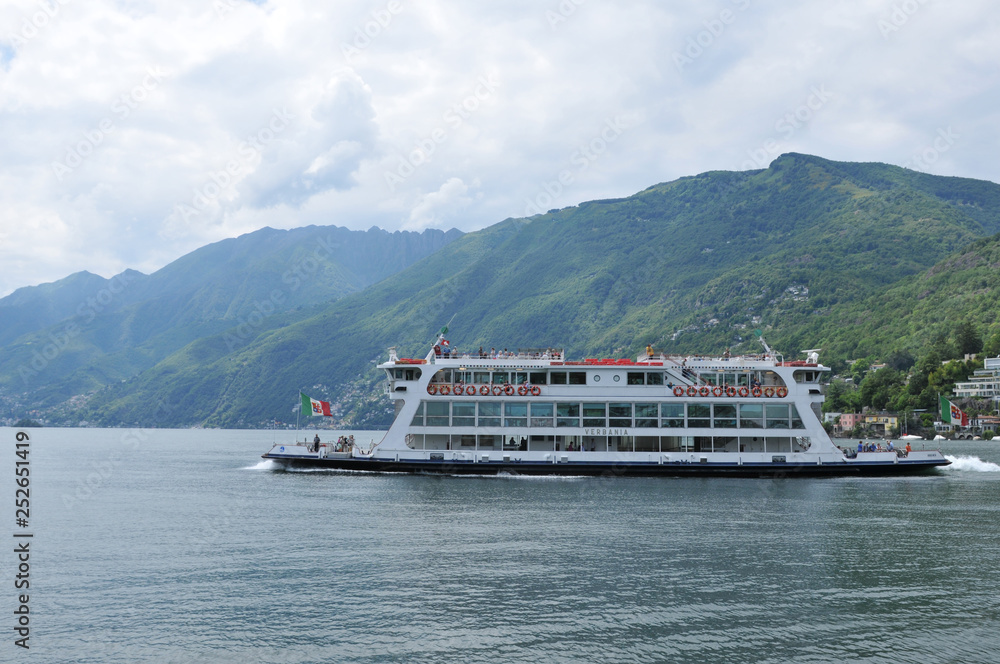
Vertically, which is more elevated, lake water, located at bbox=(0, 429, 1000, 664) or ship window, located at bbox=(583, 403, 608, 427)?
ship window, located at bbox=(583, 403, 608, 427)

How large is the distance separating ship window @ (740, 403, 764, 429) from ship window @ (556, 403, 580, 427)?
1021cm

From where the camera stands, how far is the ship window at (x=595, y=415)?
48844 mm

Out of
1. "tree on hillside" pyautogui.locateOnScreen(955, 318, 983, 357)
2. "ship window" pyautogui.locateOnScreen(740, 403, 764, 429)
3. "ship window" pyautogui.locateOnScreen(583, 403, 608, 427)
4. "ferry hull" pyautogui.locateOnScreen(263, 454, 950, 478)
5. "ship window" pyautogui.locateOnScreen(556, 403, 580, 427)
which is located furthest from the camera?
"tree on hillside" pyautogui.locateOnScreen(955, 318, 983, 357)

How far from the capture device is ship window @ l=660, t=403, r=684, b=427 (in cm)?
4859

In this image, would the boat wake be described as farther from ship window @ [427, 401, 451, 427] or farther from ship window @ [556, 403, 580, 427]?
ship window @ [427, 401, 451, 427]

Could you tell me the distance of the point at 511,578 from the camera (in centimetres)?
2269

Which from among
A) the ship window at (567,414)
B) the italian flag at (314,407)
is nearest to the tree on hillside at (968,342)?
the ship window at (567,414)

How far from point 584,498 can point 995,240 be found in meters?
191

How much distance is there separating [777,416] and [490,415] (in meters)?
17.8

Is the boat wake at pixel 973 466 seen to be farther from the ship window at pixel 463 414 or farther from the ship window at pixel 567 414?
the ship window at pixel 463 414

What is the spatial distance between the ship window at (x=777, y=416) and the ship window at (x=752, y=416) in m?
0.45

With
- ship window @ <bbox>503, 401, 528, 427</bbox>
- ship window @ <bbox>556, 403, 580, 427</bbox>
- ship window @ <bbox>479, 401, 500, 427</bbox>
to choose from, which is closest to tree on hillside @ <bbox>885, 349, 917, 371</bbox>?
ship window @ <bbox>556, 403, 580, 427</bbox>

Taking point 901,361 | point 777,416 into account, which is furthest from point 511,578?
point 901,361

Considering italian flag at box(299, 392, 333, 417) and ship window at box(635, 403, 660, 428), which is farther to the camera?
italian flag at box(299, 392, 333, 417)
